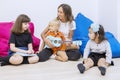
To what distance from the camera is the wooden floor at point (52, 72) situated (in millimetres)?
2219

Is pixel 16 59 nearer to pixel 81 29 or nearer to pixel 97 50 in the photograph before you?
pixel 97 50

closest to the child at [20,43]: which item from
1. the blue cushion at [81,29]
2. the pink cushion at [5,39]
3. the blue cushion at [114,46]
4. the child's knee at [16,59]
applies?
the child's knee at [16,59]

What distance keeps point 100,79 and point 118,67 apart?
0.46 meters

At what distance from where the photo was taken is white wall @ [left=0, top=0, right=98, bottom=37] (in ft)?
11.0

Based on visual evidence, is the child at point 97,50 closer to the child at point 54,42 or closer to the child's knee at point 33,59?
the child at point 54,42

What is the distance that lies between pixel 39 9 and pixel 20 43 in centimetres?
96

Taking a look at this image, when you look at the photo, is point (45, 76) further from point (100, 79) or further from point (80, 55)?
point (80, 55)

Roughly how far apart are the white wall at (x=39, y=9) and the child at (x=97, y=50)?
1.13m

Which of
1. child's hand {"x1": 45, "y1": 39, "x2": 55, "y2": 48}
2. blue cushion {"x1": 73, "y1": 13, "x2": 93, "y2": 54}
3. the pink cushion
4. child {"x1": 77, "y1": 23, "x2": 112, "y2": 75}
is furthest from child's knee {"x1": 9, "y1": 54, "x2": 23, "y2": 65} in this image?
blue cushion {"x1": 73, "y1": 13, "x2": 93, "y2": 54}

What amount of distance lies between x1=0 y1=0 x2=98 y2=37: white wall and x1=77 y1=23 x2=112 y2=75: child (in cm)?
113

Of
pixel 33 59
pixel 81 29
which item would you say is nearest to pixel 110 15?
pixel 81 29

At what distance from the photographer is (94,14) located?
12.6 feet

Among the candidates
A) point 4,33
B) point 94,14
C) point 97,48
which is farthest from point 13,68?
point 94,14

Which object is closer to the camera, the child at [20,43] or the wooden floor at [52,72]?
the wooden floor at [52,72]
